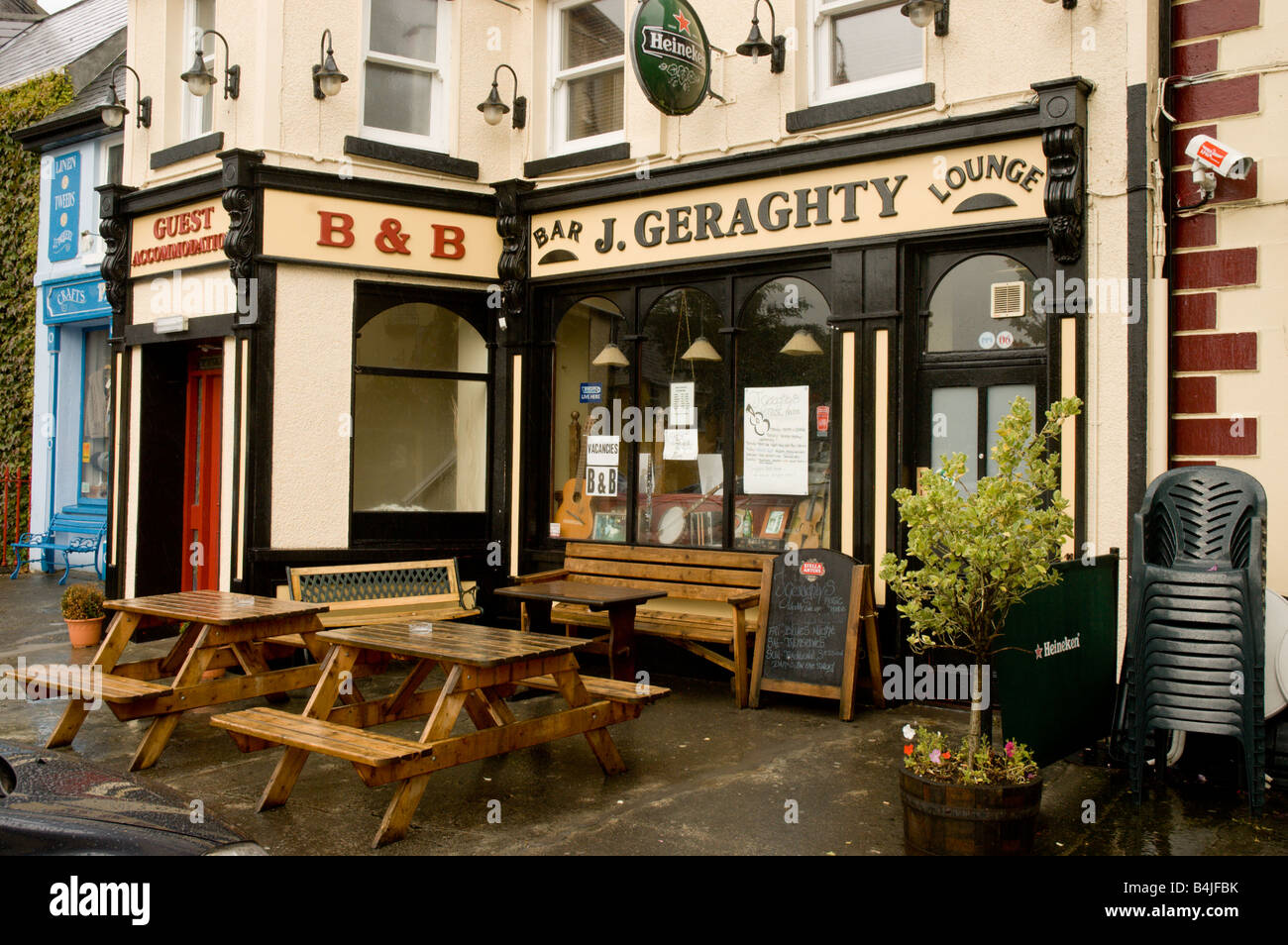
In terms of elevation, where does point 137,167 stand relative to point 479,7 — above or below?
below

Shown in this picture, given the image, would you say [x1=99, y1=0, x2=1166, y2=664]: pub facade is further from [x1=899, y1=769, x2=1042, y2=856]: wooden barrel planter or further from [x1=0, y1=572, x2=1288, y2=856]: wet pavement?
[x1=899, y1=769, x2=1042, y2=856]: wooden barrel planter

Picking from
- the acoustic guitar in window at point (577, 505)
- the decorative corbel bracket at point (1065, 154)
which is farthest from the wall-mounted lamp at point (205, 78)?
the decorative corbel bracket at point (1065, 154)

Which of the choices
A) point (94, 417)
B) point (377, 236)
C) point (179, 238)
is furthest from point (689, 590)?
point (94, 417)

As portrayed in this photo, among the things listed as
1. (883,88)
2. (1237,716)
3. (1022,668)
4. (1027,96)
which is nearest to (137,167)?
(883,88)

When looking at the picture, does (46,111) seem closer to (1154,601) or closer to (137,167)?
(137,167)

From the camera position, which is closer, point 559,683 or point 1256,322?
point 559,683

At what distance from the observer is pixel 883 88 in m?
8.30

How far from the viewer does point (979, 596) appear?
5.05 m

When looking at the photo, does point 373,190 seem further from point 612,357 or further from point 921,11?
point 921,11

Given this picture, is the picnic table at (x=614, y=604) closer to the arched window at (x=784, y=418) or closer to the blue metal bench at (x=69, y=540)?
the arched window at (x=784, y=418)

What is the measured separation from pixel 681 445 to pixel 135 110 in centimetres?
660

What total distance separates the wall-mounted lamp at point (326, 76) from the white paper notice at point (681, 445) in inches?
161

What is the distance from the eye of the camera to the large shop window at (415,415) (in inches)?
387

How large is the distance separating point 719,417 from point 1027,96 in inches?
131
